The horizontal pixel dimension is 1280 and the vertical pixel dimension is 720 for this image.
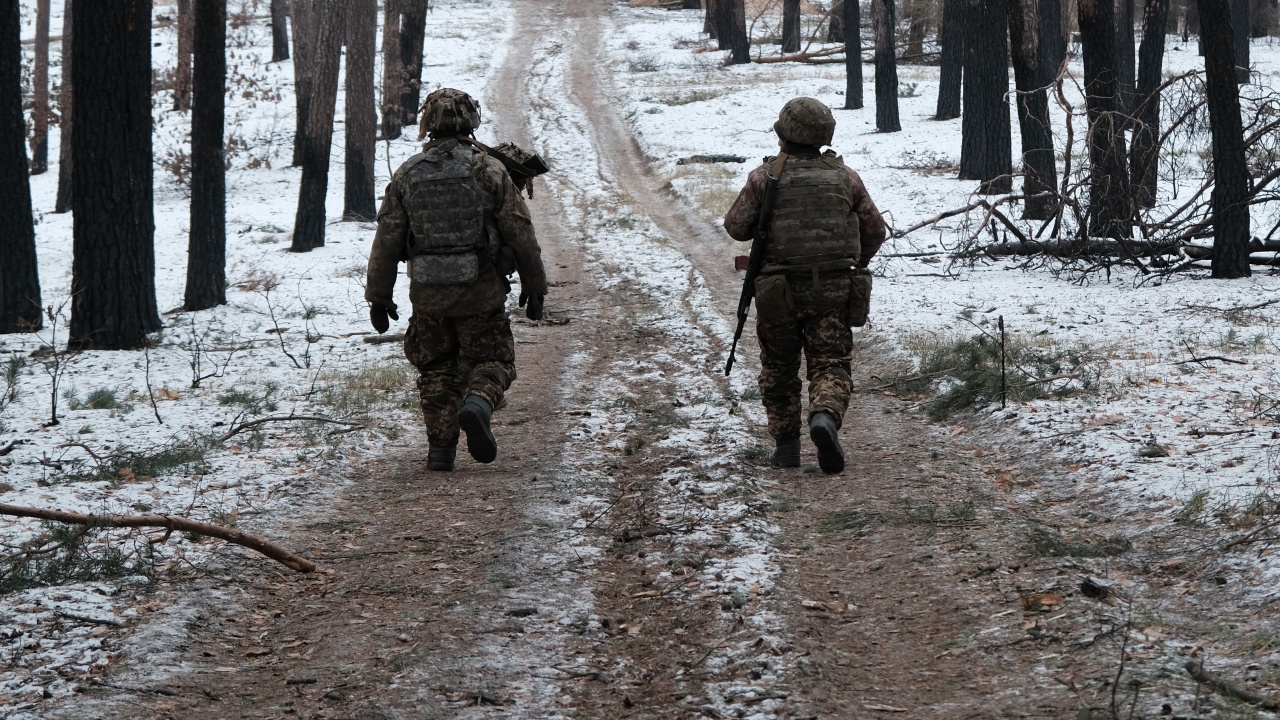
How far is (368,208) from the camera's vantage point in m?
18.4

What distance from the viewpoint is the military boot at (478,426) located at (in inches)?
233

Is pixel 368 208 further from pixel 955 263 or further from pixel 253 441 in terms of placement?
pixel 253 441

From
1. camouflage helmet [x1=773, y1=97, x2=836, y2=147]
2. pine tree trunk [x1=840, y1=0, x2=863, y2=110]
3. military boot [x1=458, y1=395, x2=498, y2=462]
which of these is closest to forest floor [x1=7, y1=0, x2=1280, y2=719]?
military boot [x1=458, y1=395, x2=498, y2=462]

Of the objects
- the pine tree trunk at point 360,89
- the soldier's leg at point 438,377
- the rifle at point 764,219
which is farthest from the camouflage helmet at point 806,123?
the pine tree trunk at point 360,89

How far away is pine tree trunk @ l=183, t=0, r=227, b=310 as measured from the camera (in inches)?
445

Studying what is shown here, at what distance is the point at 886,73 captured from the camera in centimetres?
2355

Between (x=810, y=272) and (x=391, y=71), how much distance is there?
20.0m

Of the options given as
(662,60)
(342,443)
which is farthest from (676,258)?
(662,60)

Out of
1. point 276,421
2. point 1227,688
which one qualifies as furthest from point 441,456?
point 1227,688

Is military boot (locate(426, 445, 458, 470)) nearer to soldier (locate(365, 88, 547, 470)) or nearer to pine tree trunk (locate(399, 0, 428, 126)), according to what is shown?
soldier (locate(365, 88, 547, 470))

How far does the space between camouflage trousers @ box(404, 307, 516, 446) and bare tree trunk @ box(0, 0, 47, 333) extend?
Result: 235 inches

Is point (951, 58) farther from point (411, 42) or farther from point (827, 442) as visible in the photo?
point (827, 442)

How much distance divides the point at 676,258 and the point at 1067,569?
10406mm

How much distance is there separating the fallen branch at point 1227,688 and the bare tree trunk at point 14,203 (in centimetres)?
1039
